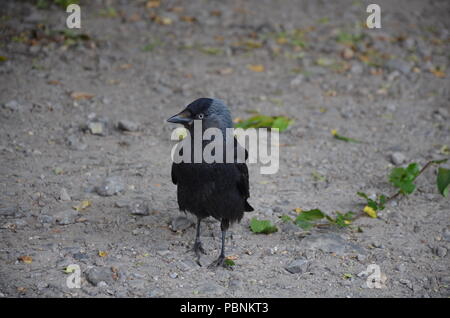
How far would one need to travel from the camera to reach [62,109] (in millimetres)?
7168

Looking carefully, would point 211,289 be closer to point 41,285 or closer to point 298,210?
point 41,285

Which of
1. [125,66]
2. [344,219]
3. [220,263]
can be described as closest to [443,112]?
[344,219]

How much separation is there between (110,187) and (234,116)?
2.35 metres

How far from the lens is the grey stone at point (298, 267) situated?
464 cm

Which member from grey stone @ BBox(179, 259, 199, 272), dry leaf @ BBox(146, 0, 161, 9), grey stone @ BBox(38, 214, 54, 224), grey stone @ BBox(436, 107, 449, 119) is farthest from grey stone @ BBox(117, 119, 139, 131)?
grey stone @ BBox(436, 107, 449, 119)

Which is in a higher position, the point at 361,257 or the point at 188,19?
the point at 188,19

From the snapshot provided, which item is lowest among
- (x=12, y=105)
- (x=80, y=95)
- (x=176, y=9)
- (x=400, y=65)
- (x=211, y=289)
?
(x=211, y=289)

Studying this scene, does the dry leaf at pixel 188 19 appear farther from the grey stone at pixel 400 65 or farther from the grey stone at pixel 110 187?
the grey stone at pixel 110 187

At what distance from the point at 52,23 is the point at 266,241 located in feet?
18.2

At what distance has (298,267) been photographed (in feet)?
15.3

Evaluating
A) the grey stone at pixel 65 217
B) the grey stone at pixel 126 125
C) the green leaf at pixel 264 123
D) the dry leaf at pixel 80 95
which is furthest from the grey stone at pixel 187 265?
the dry leaf at pixel 80 95

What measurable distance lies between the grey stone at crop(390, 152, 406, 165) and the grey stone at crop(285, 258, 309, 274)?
2.37m
